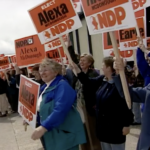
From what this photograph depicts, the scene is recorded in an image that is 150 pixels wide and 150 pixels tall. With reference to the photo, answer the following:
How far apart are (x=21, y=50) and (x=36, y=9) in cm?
231

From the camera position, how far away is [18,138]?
6586 millimetres

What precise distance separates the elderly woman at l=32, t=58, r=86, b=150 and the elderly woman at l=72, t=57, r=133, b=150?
0.98 ft

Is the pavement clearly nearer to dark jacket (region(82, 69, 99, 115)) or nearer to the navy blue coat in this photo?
dark jacket (region(82, 69, 99, 115))

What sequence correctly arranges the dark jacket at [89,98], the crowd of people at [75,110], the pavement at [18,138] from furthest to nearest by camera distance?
the pavement at [18,138]
the dark jacket at [89,98]
the crowd of people at [75,110]

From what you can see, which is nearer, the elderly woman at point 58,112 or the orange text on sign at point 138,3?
the elderly woman at point 58,112

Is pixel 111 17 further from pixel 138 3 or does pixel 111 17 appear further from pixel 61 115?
pixel 138 3

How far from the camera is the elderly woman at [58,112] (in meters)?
2.77

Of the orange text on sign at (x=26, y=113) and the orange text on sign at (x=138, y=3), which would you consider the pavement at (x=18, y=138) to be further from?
the orange text on sign at (x=138, y=3)

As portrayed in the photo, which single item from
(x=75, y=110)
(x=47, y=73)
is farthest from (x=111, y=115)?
(x=47, y=73)

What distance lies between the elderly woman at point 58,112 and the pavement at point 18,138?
7.22ft

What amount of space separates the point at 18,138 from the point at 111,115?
4032 millimetres

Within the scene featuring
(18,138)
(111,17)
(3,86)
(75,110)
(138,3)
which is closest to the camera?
(111,17)

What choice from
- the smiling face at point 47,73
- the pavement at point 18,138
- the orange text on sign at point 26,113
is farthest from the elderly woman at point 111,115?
the pavement at point 18,138

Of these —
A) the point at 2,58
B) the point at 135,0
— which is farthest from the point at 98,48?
the point at 135,0
